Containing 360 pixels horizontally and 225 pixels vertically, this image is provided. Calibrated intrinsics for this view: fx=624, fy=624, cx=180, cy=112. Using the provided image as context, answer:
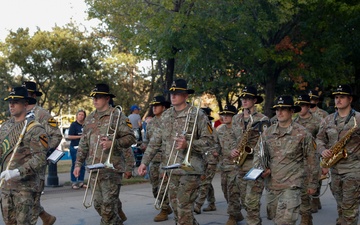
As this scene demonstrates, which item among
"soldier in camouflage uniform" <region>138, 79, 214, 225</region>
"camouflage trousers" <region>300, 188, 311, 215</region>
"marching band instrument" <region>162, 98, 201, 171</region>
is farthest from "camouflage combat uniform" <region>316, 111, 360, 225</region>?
"marching band instrument" <region>162, 98, 201, 171</region>

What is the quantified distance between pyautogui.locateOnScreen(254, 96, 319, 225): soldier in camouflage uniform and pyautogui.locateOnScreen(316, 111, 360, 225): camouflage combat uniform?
1.23 metres

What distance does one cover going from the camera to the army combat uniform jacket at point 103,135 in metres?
9.03

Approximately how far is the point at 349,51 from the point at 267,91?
3378 mm

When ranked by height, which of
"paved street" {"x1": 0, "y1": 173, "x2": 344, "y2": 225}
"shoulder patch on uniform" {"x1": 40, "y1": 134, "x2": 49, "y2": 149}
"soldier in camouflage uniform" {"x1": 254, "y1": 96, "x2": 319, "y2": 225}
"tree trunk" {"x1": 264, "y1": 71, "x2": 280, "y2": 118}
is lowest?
"paved street" {"x1": 0, "y1": 173, "x2": 344, "y2": 225}

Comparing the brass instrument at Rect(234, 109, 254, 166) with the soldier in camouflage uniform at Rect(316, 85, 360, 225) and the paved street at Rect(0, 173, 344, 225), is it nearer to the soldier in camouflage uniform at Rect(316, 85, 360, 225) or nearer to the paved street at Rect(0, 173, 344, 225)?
the soldier in camouflage uniform at Rect(316, 85, 360, 225)

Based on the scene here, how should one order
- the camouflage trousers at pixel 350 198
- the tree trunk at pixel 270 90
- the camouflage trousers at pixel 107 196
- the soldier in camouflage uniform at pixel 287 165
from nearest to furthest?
the soldier in camouflage uniform at pixel 287 165 < the camouflage trousers at pixel 107 196 < the camouflage trousers at pixel 350 198 < the tree trunk at pixel 270 90

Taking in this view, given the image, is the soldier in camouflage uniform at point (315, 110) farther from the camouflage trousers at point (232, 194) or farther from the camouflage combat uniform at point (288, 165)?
the camouflage combat uniform at point (288, 165)

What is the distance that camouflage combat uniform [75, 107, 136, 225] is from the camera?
28.6 feet

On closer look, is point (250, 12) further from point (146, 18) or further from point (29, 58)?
point (29, 58)

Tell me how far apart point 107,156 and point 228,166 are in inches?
109

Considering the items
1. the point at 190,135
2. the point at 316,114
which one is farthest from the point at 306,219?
the point at 316,114

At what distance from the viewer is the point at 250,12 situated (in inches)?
752

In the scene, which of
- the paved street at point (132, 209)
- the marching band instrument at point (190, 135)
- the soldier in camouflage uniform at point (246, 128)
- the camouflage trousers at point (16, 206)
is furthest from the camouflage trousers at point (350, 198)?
the camouflage trousers at point (16, 206)

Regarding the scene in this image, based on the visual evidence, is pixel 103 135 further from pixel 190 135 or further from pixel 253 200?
pixel 253 200
